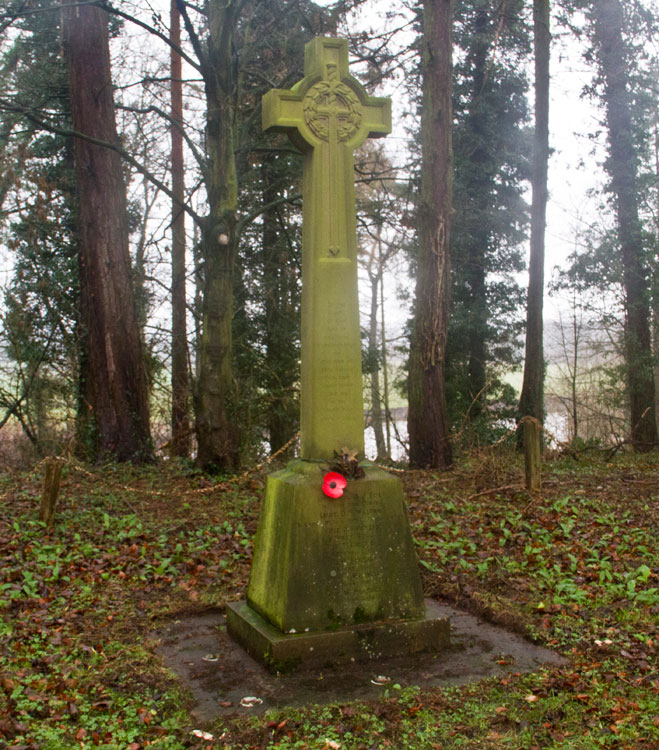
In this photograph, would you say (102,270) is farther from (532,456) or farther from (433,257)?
(532,456)

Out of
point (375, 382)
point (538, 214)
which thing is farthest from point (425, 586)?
point (375, 382)

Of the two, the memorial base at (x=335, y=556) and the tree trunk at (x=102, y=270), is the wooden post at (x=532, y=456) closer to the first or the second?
the memorial base at (x=335, y=556)

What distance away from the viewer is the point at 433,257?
11992 millimetres

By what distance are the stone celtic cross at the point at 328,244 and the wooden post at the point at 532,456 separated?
4.41m

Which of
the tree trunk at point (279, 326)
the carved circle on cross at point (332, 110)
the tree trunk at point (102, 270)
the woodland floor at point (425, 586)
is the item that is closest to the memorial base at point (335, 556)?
the woodland floor at point (425, 586)

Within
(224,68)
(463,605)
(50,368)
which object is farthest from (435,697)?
(50,368)

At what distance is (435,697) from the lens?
4.21m

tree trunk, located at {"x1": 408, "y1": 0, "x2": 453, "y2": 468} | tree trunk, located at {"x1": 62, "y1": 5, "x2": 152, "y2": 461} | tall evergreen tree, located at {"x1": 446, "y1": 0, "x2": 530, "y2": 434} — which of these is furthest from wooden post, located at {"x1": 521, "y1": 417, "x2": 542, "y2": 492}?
tall evergreen tree, located at {"x1": 446, "y1": 0, "x2": 530, "y2": 434}

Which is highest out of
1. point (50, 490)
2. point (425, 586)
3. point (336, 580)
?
point (50, 490)

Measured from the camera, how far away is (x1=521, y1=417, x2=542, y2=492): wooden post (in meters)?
9.12

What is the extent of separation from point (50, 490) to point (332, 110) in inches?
193

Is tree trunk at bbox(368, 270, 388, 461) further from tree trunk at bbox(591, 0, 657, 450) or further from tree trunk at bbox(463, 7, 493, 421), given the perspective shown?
tree trunk at bbox(591, 0, 657, 450)

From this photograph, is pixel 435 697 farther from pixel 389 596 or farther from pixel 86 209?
pixel 86 209

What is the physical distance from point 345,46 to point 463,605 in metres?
4.37
